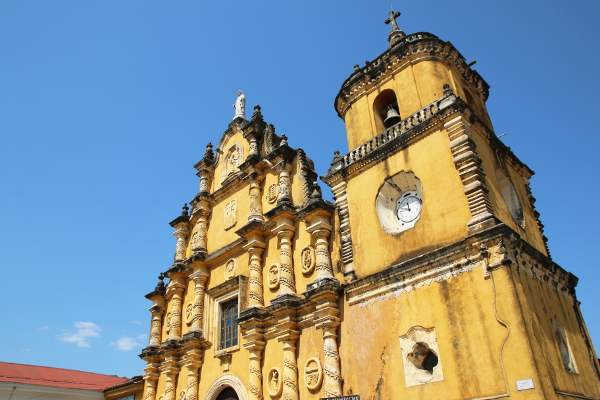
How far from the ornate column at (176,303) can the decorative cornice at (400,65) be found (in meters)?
8.15

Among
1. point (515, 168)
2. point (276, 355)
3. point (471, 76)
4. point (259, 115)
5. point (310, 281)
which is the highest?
point (259, 115)

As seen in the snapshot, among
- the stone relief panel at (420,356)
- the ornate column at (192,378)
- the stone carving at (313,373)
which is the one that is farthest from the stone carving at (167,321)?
the stone relief panel at (420,356)

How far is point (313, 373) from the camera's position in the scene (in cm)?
1029

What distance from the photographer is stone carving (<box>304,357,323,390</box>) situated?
10.1 m

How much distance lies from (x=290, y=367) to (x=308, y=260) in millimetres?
2631

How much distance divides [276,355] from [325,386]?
1922 mm

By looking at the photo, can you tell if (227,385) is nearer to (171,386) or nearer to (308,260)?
(171,386)

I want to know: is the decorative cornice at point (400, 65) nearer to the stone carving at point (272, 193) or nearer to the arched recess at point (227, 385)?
the stone carving at point (272, 193)

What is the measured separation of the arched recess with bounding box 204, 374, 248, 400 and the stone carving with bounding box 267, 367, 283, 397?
0.98 metres

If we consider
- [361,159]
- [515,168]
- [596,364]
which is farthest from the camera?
[515,168]

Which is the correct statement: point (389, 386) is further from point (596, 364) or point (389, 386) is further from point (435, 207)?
point (596, 364)

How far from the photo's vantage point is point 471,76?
12492 mm

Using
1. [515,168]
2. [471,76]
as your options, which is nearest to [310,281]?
[515,168]

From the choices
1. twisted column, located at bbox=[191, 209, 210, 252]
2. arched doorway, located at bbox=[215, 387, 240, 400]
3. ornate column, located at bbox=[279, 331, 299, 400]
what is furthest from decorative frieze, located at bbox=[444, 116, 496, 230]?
twisted column, located at bbox=[191, 209, 210, 252]
